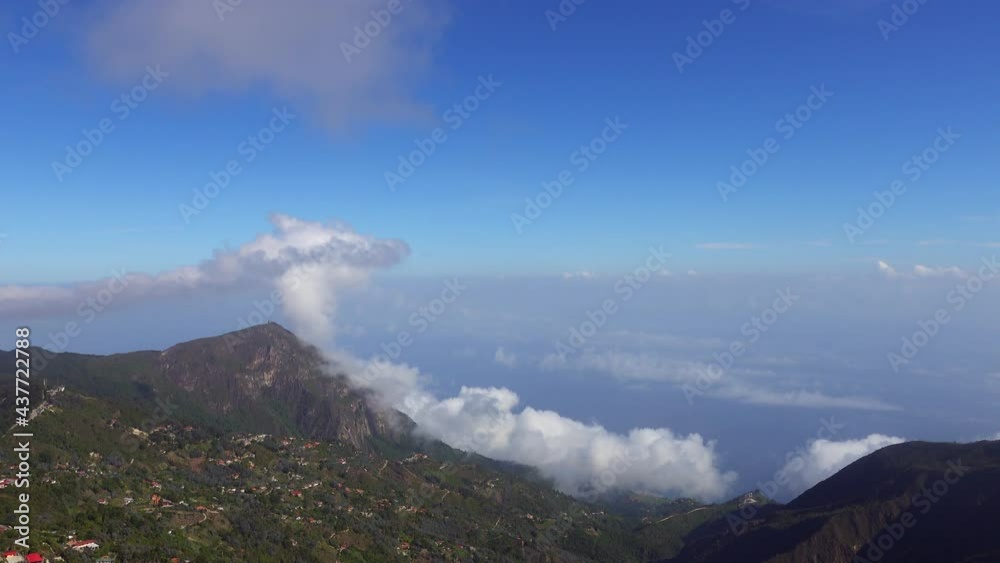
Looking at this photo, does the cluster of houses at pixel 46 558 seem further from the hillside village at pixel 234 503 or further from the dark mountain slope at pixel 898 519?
the dark mountain slope at pixel 898 519

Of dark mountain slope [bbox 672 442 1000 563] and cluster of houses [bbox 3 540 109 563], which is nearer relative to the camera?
cluster of houses [bbox 3 540 109 563]

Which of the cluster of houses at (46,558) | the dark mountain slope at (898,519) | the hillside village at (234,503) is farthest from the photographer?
the dark mountain slope at (898,519)

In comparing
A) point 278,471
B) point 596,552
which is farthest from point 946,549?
point 278,471

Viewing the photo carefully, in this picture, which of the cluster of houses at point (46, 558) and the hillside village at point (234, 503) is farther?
the hillside village at point (234, 503)

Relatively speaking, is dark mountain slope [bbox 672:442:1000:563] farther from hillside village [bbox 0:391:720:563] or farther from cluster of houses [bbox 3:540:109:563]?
cluster of houses [bbox 3:540:109:563]

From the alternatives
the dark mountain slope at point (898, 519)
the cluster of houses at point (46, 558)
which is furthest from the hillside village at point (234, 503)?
the dark mountain slope at point (898, 519)

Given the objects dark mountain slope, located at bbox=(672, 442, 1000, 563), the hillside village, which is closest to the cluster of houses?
the hillside village

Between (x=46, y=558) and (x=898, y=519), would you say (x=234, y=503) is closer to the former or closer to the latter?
(x=46, y=558)

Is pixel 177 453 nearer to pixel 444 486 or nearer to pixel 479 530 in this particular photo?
pixel 479 530

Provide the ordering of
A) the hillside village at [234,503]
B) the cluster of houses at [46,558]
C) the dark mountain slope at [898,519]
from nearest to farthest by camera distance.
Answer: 1. the cluster of houses at [46,558]
2. the hillside village at [234,503]
3. the dark mountain slope at [898,519]

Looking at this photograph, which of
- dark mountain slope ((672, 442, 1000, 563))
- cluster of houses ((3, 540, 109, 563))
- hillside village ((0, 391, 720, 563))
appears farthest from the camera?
dark mountain slope ((672, 442, 1000, 563))

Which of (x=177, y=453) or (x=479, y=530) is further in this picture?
(x=479, y=530)
